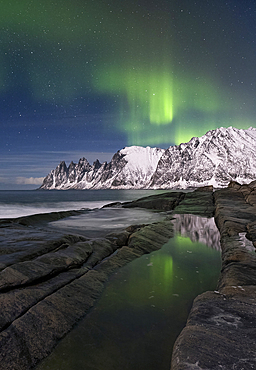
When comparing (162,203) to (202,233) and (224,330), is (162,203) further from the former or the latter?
(224,330)

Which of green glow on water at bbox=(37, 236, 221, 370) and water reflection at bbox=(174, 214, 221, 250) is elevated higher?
green glow on water at bbox=(37, 236, 221, 370)

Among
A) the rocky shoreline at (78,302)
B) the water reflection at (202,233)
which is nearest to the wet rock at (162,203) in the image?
the water reflection at (202,233)

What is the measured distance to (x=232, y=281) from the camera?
5.90 meters

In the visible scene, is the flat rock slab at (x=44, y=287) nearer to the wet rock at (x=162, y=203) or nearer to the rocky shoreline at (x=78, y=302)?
the rocky shoreline at (x=78, y=302)

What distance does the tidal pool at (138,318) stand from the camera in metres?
3.83

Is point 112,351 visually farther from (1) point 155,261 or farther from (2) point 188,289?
(1) point 155,261

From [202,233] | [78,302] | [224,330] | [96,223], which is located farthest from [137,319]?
[96,223]

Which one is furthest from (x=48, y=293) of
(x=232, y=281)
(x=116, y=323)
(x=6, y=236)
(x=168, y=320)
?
(x=6, y=236)

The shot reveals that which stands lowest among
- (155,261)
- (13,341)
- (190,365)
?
(155,261)

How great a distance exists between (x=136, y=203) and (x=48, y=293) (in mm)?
29739

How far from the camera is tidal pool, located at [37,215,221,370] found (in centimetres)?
383

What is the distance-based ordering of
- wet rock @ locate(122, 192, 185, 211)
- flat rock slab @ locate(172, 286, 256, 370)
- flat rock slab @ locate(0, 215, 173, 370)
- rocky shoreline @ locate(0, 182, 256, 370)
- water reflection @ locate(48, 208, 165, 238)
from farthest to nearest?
1. wet rock @ locate(122, 192, 185, 211)
2. water reflection @ locate(48, 208, 165, 238)
3. flat rock slab @ locate(0, 215, 173, 370)
4. rocky shoreline @ locate(0, 182, 256, 370)
5. flat rock slab @ locate(172, 286, 256, 370)

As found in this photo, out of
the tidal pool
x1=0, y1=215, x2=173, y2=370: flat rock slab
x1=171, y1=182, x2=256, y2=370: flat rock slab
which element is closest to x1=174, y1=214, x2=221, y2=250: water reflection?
the tidal pool

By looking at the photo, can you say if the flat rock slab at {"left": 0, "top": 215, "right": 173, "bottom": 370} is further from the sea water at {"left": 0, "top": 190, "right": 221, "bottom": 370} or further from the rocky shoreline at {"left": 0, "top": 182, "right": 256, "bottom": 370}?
the sea water at {"left": 0, "top": 190, "right": 221, "bottom": 370}
